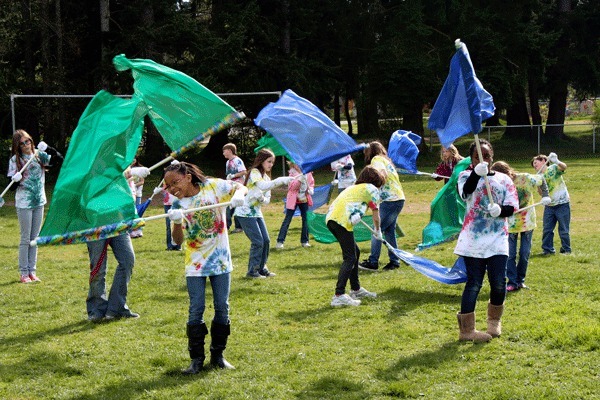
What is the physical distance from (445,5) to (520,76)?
161 inches

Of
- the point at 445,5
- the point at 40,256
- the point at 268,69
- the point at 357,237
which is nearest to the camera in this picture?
the point at 357,237

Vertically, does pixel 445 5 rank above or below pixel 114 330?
above

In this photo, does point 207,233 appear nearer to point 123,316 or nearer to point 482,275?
point 482,275

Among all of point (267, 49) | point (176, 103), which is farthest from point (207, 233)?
point (267, 49)

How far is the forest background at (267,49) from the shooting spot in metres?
27.7

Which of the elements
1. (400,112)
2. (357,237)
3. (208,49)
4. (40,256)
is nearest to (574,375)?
(357,237)

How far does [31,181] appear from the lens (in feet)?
35.5

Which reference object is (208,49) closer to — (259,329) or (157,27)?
(157,27)

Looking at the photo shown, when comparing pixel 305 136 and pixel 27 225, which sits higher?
pixel 305 136

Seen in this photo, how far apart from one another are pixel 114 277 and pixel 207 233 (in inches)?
98.5

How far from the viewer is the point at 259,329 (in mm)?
8281

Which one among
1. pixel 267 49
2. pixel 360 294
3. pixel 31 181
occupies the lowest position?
pixel 360 294

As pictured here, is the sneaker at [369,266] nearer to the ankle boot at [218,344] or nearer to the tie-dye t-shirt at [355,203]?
A: the tie-dye t-shirt at [355,203]

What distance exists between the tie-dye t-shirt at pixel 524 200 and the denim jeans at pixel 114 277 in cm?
444
